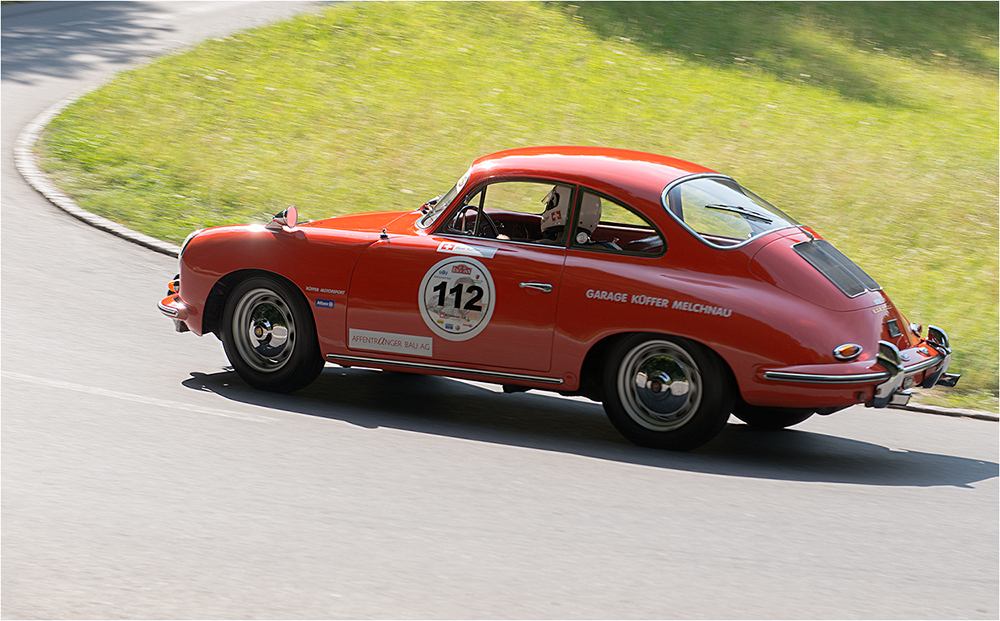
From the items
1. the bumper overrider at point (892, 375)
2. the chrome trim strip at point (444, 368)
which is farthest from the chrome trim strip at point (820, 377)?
the chrome trim strip at point (444, 368)

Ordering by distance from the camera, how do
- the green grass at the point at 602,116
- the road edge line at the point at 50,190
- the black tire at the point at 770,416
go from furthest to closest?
the green grass at the point at 602,116 → the road edge line at the point at 50,190 → the black tire at the point at 770,416

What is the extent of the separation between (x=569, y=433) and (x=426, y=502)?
5.31ft

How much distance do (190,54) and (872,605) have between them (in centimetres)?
1716

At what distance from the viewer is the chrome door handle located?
6.23m

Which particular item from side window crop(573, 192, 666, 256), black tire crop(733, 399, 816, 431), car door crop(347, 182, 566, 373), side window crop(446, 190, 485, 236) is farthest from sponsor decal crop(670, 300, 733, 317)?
side window crop(446, 190, 485, 236)

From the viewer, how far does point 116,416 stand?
628 centimetres

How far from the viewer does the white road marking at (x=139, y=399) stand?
6.49 metres

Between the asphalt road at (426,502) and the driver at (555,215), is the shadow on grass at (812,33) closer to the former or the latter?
the driver at (555,215)

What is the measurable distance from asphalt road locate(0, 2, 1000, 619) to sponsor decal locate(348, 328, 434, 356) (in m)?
0.44

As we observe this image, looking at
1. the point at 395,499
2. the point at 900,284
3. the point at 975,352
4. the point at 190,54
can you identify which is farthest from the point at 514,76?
the point at 395,499

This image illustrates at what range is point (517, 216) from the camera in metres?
7.27

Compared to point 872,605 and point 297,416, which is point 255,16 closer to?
point 297,416

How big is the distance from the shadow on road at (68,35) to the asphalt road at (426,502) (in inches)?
433

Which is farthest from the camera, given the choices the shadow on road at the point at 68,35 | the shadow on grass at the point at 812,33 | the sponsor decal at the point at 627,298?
the shadow on grass at the point at 812,33
